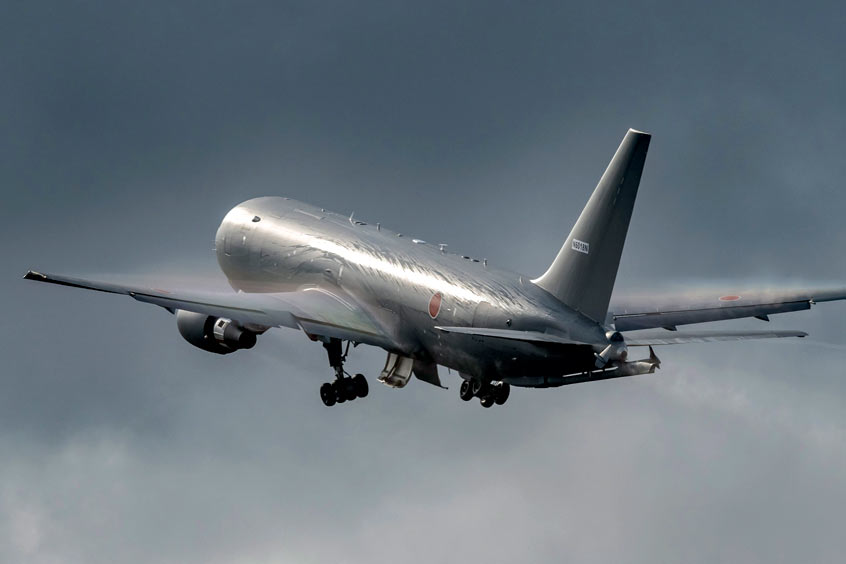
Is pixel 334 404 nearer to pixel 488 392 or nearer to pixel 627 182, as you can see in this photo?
pixel 488 392

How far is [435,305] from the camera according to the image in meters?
69.2

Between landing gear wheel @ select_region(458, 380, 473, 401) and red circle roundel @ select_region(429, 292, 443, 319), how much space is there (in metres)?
3.26

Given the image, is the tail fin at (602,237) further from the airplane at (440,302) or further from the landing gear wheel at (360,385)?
the landing gear wheel at (360,385)

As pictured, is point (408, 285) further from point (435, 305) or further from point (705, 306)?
point (705, 306)

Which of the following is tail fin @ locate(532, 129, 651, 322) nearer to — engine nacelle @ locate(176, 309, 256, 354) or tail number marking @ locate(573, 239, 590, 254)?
tail number marking @ locate(573, 239, 590, 254)

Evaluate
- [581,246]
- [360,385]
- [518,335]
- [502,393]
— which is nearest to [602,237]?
[581,246]

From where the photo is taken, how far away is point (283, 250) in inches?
3115

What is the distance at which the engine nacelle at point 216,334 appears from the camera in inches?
2982

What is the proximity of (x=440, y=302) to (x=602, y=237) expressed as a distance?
7.02 metres

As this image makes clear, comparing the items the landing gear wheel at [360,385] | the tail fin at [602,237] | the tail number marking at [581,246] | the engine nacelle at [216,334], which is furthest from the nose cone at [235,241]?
the tail number marking at [581,246]

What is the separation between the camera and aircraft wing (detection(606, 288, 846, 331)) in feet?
235

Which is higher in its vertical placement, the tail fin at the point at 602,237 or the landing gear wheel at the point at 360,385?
the tail fin at the point at 602,237

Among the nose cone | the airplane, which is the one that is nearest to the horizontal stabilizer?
the airplane

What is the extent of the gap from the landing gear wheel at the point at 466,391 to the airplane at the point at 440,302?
3.3 inches
